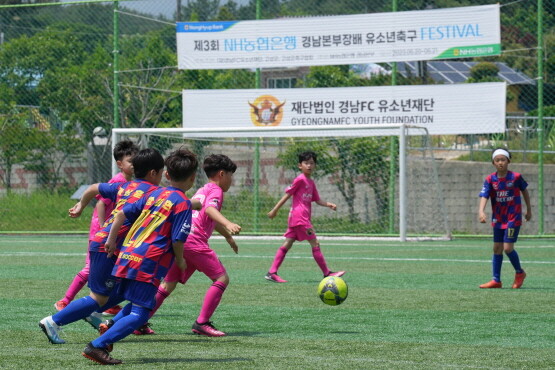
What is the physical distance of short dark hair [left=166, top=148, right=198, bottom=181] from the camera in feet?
21.4

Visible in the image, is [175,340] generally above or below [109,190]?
below

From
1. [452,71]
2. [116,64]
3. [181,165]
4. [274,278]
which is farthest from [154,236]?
[452,71]

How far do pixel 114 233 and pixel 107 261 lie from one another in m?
0.60

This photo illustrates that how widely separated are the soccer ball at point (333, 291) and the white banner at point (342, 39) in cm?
1174

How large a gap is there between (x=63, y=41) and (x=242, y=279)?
12.3 m

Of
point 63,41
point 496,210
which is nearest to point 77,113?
point 63,41

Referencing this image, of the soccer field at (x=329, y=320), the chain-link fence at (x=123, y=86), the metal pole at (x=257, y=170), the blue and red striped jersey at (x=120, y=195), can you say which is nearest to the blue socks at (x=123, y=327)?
the soccer field at (x=329, y=320)

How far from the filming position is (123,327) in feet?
19.3

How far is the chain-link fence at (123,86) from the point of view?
20.4 metres

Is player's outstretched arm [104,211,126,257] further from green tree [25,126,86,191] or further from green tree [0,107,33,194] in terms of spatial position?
green tree [0,107,33,194]

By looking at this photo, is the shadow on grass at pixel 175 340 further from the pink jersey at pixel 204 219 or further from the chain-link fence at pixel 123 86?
the chain-link fence at pixel 123 86

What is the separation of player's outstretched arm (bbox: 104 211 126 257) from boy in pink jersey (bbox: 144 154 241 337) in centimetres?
101

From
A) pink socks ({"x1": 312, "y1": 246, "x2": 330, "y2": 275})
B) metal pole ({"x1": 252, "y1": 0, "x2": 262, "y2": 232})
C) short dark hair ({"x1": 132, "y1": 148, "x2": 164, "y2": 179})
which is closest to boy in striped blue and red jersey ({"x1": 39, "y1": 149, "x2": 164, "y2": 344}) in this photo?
short dark hair ({"x1": 132, "y1": 148, "x2": 164, "y2": 179})

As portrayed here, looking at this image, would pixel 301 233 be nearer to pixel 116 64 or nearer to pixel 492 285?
pixel 492 285
